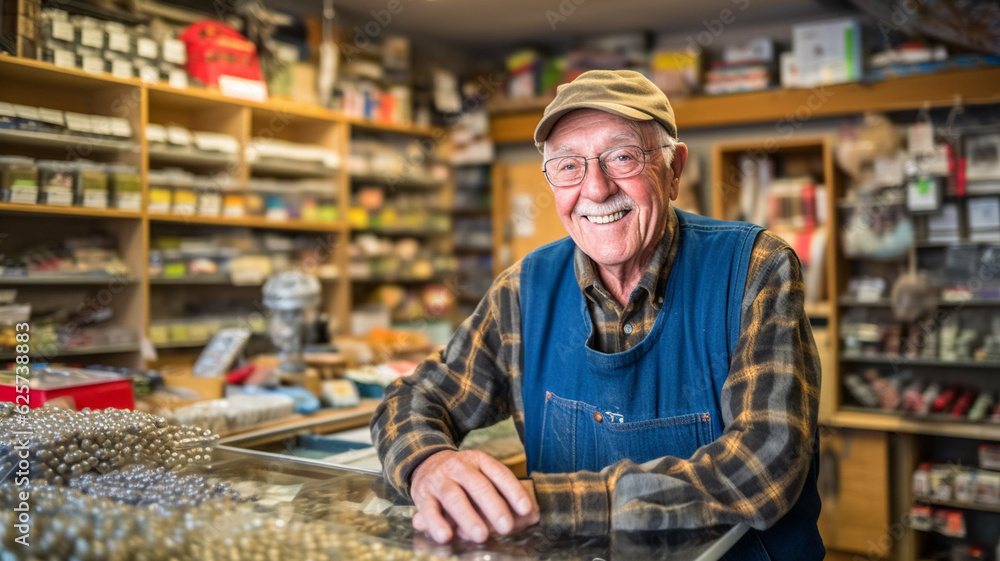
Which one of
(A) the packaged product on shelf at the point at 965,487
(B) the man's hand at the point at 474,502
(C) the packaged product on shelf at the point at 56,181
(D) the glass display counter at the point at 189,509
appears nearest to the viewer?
(D) the glass display counter at the point at 189,509

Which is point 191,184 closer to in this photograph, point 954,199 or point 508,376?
point 508,376

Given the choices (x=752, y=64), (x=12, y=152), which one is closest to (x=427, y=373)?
(x=12, y=152)

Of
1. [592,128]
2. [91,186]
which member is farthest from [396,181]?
[592,128]

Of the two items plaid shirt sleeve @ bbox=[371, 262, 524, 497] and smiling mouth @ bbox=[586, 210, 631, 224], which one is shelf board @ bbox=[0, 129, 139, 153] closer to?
plaid shirt sleeve @ bbox=[371, 262, 524, 497]

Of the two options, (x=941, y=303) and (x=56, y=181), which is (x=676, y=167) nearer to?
(x=56, y=181)

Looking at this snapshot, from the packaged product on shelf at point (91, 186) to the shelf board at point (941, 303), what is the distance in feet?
14.3

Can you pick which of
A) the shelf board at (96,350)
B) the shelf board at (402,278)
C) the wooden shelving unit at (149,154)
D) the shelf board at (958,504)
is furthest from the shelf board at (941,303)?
the shelf board at (96,350)

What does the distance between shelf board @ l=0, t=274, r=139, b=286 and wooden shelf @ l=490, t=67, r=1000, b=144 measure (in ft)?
11.4

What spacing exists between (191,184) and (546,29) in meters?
3.20

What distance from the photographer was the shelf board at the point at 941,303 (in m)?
4.70

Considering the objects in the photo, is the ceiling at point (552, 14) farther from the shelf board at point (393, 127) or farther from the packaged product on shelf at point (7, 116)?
the packaged product on shelf at point (7, 116)

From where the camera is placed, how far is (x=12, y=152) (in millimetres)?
3504

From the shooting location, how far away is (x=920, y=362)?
5012mm

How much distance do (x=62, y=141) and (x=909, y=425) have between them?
4776mm
